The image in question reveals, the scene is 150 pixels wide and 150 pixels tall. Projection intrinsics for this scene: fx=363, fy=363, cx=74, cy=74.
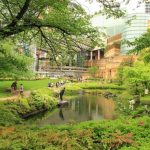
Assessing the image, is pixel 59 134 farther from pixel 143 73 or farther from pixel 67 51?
pixel 143 73

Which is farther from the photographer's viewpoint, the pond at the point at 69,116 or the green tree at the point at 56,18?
the pond at the point at 69,116

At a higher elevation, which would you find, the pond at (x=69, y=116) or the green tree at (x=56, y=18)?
the green tree at (x=56, y=18)

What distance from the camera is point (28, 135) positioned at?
977 cm

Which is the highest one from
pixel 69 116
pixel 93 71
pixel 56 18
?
pixel 56 18

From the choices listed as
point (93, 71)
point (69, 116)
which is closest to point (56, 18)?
point (69, 116)

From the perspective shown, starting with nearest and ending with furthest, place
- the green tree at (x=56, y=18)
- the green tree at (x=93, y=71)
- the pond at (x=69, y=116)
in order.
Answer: the green tree at (x=56, y=18) → the pond at (x=69, y=116) → the green tree at (x=93, y=71)

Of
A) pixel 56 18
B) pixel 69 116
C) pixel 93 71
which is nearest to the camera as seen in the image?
pixel 56 18

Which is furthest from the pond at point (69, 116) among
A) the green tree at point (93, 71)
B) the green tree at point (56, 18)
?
the green tree at point (93, 71)

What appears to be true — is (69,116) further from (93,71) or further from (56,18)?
(93,71)

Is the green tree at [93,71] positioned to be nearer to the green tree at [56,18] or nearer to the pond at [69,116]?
the pond at [69,116]

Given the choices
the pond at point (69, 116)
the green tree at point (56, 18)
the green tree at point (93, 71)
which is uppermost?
the green tree at point (56, 18)

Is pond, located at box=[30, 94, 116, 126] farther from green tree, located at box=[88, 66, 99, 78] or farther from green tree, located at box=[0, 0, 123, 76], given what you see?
green tree, located at box=[88, 66, 99, 78]

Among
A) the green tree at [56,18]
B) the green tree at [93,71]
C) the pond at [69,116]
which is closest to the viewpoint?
the green tree at [56,18]

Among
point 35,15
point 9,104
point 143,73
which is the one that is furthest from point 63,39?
point 143,73
